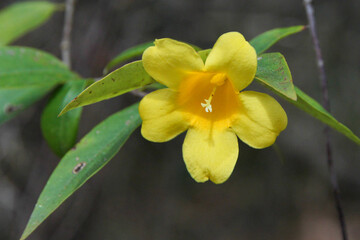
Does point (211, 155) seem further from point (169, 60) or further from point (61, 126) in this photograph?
point (61, 126)

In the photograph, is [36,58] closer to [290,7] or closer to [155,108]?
[155,108]

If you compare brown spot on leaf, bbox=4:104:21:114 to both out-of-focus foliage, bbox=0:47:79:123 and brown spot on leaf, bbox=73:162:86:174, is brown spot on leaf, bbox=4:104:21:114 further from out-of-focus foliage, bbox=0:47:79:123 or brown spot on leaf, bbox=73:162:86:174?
brown spot on leaf, bbox=73:162:86:174

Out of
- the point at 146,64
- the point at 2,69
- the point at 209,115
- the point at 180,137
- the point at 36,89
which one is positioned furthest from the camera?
the point at 180,137

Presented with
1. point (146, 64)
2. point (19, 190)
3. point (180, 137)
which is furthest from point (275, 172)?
point (146, 64)

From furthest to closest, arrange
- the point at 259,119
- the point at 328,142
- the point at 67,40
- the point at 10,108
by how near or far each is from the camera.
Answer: the point at 67,40, the point at 10,108, the point at 328,142, the point at 259,119

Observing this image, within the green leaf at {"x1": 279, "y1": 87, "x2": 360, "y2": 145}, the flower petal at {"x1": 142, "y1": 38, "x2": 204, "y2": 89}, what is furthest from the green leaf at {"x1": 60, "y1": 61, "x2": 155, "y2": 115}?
the green leaf at {"x1": 279, "y1": 87, "x2": 360, "y2": 145}

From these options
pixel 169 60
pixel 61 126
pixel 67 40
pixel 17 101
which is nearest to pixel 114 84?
pixel 169 60
